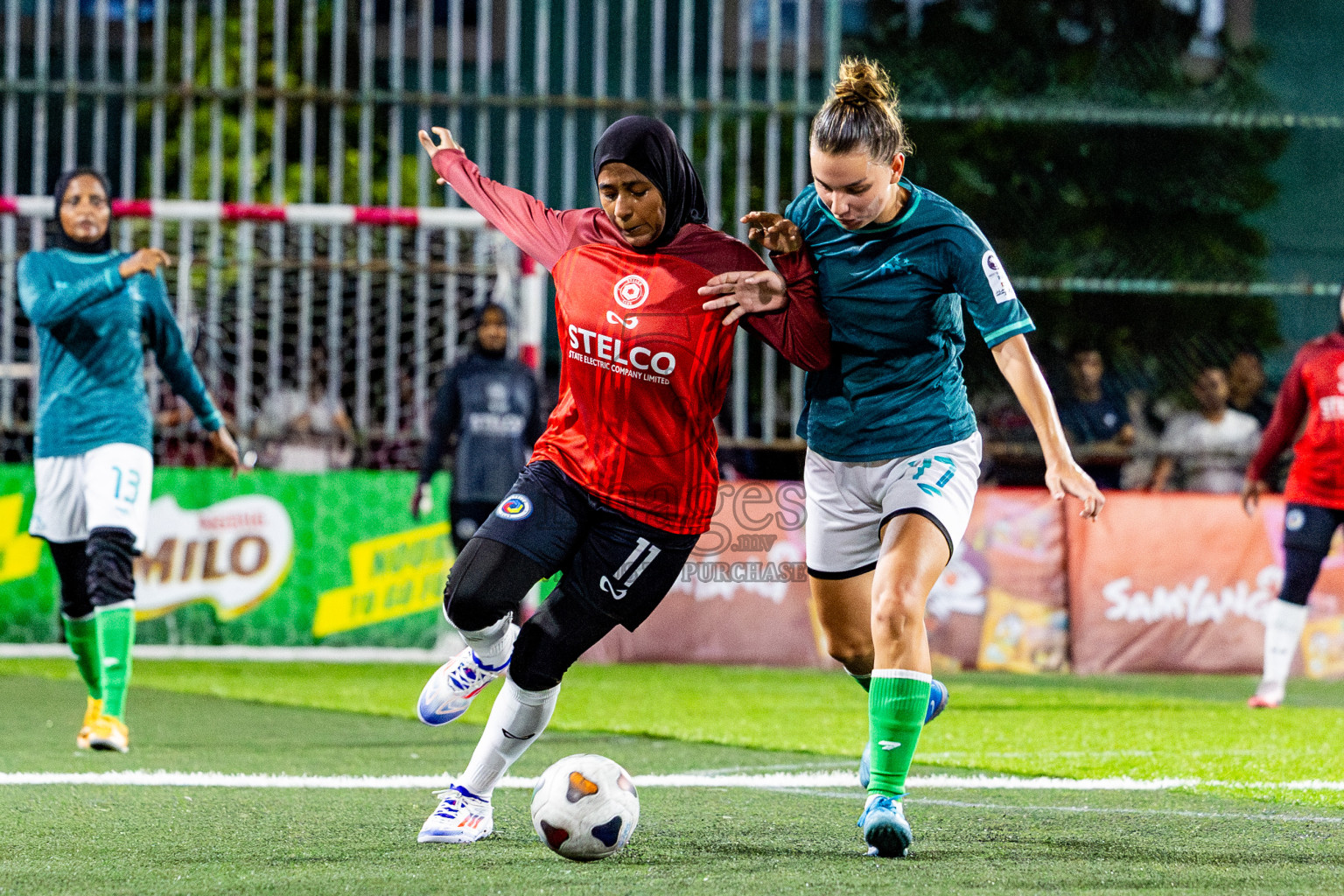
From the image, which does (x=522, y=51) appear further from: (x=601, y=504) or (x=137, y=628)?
(x=601, y=504)

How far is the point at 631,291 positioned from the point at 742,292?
310 mm

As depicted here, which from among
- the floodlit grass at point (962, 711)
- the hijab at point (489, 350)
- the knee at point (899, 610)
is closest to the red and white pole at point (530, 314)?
the hijab at point (489, 350)

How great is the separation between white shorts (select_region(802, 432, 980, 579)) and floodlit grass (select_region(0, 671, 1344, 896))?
798mm

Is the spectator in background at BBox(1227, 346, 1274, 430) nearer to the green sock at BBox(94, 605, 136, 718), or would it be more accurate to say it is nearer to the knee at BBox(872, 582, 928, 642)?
the green sock at BBox(94, 605, 136, 718)

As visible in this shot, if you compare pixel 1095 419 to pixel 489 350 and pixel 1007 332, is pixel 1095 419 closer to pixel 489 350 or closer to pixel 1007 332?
pixel 489 350

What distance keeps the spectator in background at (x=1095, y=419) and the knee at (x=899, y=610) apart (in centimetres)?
847

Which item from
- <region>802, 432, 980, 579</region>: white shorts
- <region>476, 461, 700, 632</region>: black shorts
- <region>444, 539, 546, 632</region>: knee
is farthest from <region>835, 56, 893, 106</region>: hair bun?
<region>444, 539, 546, 632</region>: knee

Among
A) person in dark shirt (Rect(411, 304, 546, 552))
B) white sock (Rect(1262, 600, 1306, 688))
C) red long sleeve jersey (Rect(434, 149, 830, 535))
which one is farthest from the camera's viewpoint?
person in dark shirt (Rect(411, 304, 546, 552))

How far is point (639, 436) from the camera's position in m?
4.90

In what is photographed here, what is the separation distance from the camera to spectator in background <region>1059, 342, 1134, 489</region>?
13188 millimetres

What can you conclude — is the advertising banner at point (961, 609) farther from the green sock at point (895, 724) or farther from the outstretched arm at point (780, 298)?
the green sock at point (895, 724)

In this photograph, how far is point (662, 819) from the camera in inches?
215

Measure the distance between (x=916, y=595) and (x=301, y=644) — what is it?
27.3ft

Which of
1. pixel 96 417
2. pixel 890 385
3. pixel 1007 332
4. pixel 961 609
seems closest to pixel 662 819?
pixel 890 385
